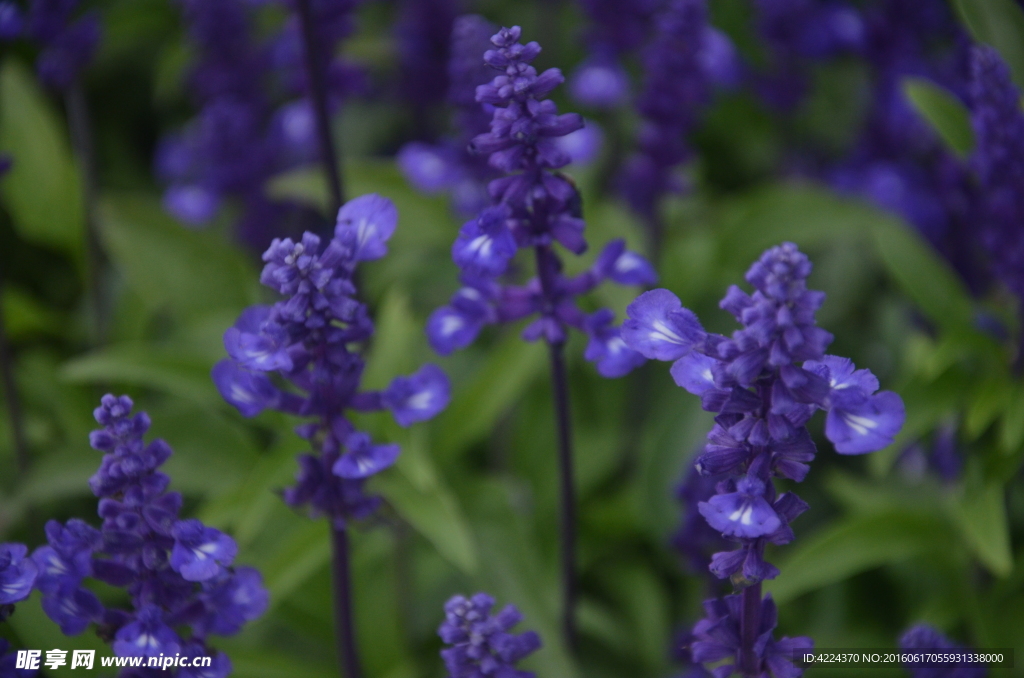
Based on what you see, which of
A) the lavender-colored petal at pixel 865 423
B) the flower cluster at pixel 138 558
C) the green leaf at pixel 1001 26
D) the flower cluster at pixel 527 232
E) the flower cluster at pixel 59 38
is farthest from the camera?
the flower cluster at pixel 59 38

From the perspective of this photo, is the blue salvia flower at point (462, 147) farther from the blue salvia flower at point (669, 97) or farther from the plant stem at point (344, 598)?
the plant stem at point (344, 598)

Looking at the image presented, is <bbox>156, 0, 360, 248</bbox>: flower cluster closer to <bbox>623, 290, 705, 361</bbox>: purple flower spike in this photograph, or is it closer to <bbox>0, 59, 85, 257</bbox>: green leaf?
<bbox>0, 59, 85, 257</bbox>: green leaf

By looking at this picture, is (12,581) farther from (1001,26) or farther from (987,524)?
(1001,26)

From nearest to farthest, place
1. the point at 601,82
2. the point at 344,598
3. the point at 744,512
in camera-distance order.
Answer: the point at 744,512
the point at 344,598
the point at 601,82

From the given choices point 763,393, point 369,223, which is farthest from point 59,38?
point 763,393

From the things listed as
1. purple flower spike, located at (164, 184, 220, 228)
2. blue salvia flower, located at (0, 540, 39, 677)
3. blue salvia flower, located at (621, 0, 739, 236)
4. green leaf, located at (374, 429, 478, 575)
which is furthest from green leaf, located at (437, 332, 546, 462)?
purple flower spike, located at (164, 184, 220, 228)

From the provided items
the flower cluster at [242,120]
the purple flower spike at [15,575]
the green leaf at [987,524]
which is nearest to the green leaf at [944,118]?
the green leaf at [987,524]
